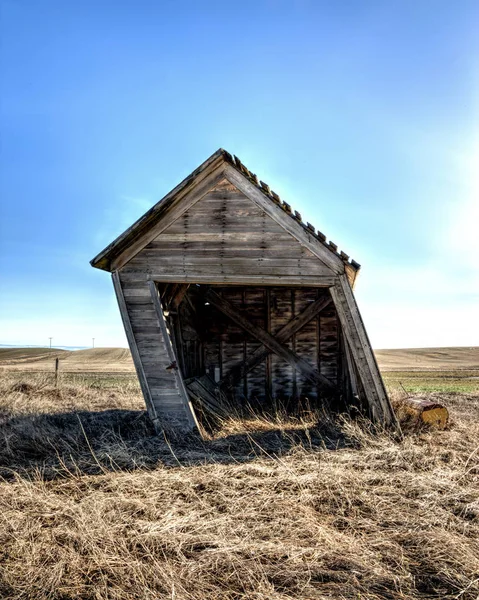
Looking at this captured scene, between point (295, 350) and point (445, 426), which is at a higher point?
point (295, 350)

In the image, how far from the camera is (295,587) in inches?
118

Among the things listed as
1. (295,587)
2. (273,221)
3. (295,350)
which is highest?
(273,221)

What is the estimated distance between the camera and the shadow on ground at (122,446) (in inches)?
226

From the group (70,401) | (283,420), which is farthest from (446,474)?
(70,401)

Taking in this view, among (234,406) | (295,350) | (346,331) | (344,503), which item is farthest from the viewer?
(295,350)

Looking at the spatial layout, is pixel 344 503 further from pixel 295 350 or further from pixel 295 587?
pixel 295 350

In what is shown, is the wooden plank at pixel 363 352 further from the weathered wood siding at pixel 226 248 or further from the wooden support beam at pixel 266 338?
the wooden support beam at pixel 266 338

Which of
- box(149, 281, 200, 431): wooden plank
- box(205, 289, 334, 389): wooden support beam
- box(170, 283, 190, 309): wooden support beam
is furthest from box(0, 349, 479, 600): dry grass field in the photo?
box(205, 289, 334, 389): wooden support beam

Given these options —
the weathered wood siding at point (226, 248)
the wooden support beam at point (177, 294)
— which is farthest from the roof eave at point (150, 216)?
the wooden support beam at point (177, 294)

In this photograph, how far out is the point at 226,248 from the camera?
25.0 feet

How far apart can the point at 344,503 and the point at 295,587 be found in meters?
1.59

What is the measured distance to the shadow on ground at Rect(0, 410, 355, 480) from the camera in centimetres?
573

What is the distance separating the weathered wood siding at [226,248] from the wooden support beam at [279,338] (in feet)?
11.1

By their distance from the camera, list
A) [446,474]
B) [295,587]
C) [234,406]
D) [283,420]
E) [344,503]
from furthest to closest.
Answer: [234,406], [283,420], [446,474], [344,503], [295,587]
